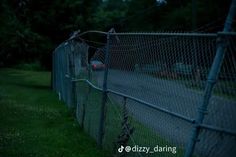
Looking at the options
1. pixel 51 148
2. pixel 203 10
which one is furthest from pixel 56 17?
pixel 51 148

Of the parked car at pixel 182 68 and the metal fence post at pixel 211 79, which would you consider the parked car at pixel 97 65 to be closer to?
the parked car at pixel 182 68

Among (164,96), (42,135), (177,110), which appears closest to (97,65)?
(42,135)

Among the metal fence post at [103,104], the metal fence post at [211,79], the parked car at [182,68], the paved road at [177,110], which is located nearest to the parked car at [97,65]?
the metal fence post at [103,104]

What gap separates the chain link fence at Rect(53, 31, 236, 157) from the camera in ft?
14.4

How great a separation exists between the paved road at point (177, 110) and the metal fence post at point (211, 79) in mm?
93

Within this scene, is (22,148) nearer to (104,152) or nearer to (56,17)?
(104,152)

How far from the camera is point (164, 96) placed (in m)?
5.67

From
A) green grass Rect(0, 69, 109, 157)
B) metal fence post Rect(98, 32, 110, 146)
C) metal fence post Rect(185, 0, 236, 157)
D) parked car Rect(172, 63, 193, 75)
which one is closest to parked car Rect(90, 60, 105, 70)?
metal fence post Rect(98, 32, 110, 146)

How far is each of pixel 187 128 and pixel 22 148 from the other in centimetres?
409

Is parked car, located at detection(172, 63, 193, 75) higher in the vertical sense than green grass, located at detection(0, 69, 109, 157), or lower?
higher

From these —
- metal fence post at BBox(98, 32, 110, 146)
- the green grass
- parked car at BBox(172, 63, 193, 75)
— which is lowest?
the green grass

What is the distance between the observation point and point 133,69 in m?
6.79

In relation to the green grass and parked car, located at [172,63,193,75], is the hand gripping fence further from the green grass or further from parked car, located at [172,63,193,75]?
the green grass

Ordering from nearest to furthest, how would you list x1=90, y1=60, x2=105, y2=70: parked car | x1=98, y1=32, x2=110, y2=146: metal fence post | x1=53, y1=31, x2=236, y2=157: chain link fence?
x1=53, y1=31, x2=236, y2=157: chain link fence < x1=98, y1=32, x2=110, y2=146: metal fence post < x1=90, y1=60, x2=105, y2=70: parked car
